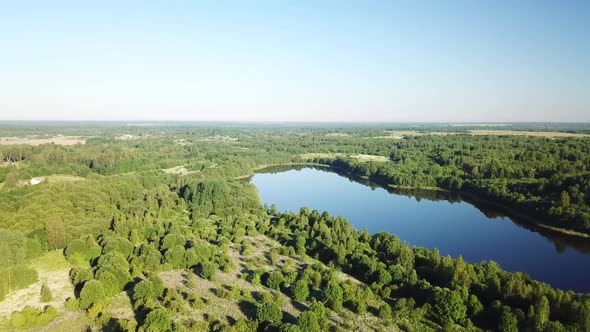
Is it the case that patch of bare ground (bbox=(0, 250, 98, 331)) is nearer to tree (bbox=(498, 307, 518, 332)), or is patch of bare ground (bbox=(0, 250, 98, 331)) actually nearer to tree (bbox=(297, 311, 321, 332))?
tree (bbox=(297, 311, 321, 332))

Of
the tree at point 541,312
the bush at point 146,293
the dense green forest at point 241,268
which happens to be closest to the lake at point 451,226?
the dense green forest at point 241,268

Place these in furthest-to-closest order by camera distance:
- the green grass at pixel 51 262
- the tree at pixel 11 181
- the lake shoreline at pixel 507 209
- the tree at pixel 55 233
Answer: the tree at pixel 11 181, the lake shoreline at pixel 507 209, the tree at pixel 55 233, the green grass at pixel 51 262

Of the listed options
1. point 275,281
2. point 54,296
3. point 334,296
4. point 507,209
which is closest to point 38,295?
point 54,296

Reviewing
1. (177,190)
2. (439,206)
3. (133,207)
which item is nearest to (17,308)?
(133,207)

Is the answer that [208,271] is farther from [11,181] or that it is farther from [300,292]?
[11,181]

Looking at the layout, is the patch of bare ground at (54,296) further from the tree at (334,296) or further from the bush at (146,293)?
the tree at (334,296)

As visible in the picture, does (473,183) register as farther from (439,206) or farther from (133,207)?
(133,207)

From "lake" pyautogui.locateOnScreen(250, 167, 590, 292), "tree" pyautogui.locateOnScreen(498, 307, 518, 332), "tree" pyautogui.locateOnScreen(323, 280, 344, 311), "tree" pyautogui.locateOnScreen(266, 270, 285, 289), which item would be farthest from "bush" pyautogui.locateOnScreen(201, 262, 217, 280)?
"lake" pyautogui.locateOnScreen(250, 167, 590, 292)
